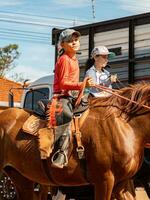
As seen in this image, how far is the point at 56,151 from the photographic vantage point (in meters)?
6.49

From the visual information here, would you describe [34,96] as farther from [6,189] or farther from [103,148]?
[103,148]

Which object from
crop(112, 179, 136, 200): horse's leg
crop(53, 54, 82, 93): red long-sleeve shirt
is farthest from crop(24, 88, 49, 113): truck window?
crop(53, 54, 82, 93): red long-sleeve shirt

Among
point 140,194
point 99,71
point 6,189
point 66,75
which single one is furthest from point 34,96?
point 66,75

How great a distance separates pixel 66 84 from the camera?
645 cm

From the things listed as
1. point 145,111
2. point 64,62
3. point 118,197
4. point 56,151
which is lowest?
point 118,197

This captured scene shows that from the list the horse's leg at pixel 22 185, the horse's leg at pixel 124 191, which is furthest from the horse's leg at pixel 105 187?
the horse's leg at pixel 22 185

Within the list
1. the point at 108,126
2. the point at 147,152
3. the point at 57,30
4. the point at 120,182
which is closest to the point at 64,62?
Answer: the point at 108,126

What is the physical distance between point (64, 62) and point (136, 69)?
243 cm

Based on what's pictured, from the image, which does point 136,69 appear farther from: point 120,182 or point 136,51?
point 120,182

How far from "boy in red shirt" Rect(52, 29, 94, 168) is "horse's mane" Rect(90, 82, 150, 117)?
13.2 inches

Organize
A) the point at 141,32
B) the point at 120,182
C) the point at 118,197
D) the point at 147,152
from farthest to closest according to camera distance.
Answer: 1. the point at 141,32
2. the point at 147,152
3. the point at 118,197
4. the point at 120,182

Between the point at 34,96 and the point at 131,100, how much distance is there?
454 centimetres

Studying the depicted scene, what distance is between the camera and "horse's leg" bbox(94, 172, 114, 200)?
6.08 metres

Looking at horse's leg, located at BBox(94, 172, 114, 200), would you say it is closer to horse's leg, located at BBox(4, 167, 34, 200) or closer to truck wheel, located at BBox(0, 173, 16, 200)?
horse's leg, located at BBox(4, 167, 34, 200)
